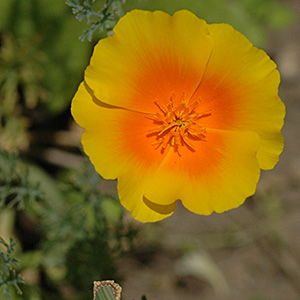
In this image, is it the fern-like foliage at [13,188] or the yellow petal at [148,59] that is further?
the fern-like foliage at [13,188]

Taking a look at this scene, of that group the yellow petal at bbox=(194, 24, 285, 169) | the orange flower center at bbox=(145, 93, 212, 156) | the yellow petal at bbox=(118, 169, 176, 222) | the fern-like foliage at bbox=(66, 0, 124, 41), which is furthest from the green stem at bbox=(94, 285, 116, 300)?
the fern-like foliage at bbox=(66, 0, 124, 41)

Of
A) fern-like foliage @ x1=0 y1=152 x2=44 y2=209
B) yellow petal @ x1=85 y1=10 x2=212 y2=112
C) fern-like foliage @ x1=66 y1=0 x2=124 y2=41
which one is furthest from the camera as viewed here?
fern-like foliage @ x1=0 y1=152 x2=44 y2=209

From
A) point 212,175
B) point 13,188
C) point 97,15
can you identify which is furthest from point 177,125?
point 13,188

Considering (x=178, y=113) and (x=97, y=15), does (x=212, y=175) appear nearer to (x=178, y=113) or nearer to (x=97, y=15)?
(x=178, y=113)

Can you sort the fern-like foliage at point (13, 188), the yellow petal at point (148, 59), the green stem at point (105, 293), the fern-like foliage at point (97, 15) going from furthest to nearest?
the fern-like foliage at point (13, 188) → the fern-like foliage at point (97, 15) → the yellow petal at point (148, 59) → the green stem at point (105, 293)

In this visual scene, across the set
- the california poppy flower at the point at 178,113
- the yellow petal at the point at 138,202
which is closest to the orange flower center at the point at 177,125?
the california poppy flower at the point at 178,113

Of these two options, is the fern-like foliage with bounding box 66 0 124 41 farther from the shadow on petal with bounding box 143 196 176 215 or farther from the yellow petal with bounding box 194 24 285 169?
the shadow on petal with bounding box 143 196 176 215

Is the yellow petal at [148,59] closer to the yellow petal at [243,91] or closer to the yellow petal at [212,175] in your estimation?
the yellow petal at [243,91]

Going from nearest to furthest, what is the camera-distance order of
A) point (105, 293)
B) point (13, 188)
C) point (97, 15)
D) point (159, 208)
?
point (105, 293), point (159, 208), point (97, 15), point (13, 188)
